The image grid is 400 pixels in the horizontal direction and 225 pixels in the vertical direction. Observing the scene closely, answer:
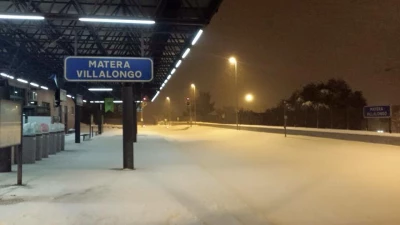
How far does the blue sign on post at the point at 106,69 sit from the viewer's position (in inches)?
524

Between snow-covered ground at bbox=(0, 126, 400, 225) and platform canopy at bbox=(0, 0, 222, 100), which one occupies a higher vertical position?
platform canopy at bbox=(0, 0, 222, 100)

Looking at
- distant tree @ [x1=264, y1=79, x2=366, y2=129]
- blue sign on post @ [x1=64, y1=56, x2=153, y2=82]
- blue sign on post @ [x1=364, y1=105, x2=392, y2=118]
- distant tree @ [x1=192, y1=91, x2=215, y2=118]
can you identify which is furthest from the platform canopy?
distant tree @ [x1=192, y1=91, x2=215, y2=118]

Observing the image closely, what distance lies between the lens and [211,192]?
10.0 metres

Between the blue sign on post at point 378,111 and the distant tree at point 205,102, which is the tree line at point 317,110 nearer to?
the blue sign on post at point 378,111

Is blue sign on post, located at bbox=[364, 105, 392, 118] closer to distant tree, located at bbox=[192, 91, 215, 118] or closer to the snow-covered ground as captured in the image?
the snow-covered ground

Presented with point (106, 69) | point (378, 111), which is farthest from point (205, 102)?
point (106, 69)

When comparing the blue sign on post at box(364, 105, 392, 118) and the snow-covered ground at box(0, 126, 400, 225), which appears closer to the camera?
the snow-covered ground at box(0, 126, 400, 225)

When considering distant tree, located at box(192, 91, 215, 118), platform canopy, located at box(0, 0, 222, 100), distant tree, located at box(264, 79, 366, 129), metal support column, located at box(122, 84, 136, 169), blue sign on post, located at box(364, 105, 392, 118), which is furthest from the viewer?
distant tree, located at box(192, 91, 215, 118)

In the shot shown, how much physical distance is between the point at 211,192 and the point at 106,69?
5650 millimetres

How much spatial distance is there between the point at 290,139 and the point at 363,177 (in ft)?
48.2

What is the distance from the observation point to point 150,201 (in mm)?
8984

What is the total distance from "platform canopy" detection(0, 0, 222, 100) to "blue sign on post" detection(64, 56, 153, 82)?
1.28 m

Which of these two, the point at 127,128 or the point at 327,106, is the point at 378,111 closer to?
the point at 127,128

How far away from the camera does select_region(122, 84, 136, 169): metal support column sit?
1427 cm
